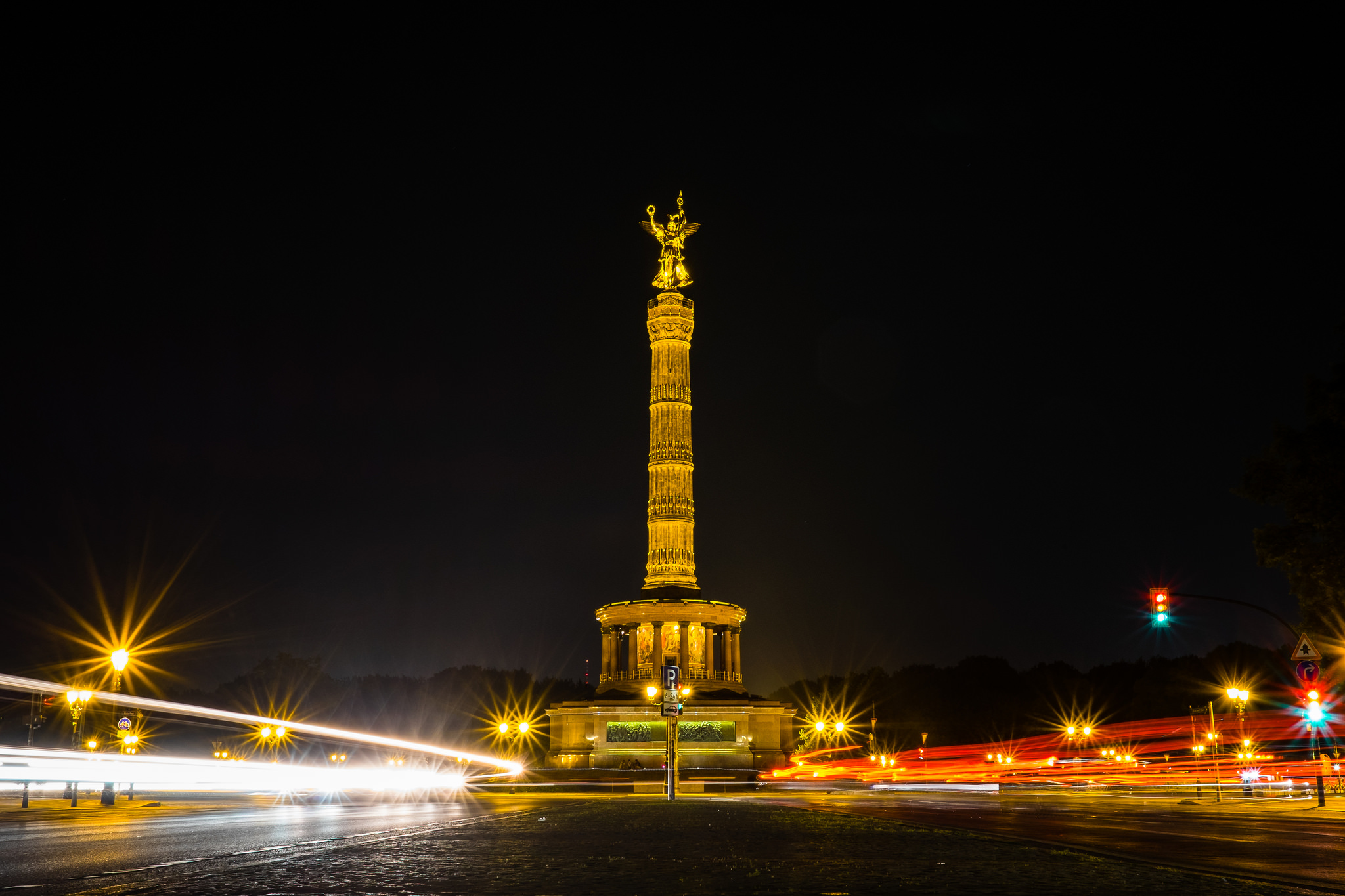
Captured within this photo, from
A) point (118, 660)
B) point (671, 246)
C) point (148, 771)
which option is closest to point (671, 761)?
point (148, 771)

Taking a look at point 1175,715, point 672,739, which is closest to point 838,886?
point 672,739

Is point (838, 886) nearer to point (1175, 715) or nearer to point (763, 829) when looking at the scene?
point (763, 829)

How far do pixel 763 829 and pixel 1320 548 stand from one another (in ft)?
58.4

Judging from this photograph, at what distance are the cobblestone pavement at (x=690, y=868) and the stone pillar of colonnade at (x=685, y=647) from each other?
4587cm

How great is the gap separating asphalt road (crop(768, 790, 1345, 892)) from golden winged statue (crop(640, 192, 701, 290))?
142ft

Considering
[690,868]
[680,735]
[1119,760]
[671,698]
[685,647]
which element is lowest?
[1119,760]

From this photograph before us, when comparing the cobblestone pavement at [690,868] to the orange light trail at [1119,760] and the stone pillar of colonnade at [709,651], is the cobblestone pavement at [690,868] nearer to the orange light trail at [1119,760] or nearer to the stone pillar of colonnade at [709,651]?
the orange light trail at [1119,760]

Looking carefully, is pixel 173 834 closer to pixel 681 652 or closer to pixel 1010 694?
pixel 681 652

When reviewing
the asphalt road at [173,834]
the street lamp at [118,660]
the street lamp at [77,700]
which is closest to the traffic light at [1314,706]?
the asphalt road at [173,834]

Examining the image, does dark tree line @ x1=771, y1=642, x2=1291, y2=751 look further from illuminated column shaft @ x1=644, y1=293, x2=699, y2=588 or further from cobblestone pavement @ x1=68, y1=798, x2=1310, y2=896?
cobblestone pavement @ x1=68, y1=798, x2=1310, y2=896

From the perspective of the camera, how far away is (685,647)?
58781mm

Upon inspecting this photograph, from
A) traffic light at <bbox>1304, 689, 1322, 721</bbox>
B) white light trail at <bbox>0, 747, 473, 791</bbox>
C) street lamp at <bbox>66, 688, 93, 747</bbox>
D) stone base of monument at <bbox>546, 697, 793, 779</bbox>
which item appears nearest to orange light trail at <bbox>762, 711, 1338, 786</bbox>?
stone base of monument at <bbox>546, 697, 793, 779</bbox>

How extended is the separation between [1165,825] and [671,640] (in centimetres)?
4502

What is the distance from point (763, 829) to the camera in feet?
44.7
